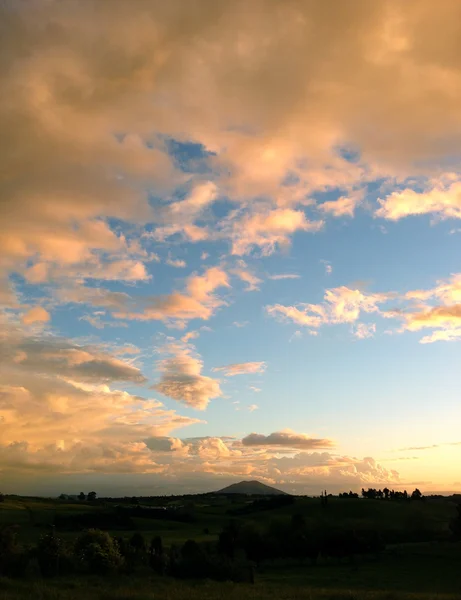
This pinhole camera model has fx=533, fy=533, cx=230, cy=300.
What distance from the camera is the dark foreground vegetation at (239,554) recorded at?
137ft

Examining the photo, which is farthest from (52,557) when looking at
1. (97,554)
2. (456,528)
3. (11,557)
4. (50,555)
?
(456,528)

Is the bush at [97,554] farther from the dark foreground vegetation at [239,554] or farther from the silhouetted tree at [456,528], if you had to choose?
the silhouetted tree at [456,528]

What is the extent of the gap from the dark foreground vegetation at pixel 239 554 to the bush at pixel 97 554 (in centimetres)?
13

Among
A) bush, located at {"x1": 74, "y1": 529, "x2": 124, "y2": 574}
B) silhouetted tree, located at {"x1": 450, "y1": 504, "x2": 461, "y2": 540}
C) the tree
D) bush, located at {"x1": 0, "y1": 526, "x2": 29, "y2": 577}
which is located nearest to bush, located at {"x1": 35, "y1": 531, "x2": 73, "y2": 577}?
the tree

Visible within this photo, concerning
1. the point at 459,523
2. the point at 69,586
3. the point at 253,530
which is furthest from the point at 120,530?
the point at 69,586

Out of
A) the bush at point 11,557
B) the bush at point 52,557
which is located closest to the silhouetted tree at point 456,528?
the bush at point 52,557

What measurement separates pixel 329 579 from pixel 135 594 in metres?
44.1

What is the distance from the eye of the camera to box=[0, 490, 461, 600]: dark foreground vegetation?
41.8 meters

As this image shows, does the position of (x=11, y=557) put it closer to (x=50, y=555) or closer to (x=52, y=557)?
(x=50, y=555)

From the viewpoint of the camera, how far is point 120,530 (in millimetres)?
150375

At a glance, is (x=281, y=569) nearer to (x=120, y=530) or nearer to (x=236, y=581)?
(x=236, y=581)

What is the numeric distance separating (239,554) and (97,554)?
902 inches

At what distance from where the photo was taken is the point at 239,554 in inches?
2746

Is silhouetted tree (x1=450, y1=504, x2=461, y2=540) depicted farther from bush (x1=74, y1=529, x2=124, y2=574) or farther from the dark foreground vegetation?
bush (x1=74, y1=529, x2=124, y2=574)
